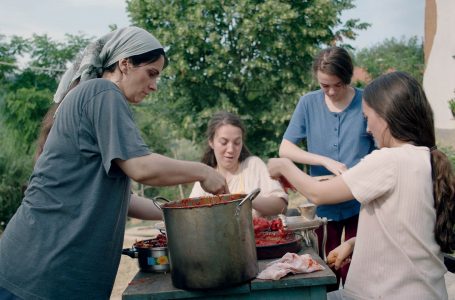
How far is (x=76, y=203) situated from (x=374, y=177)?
1.20 m

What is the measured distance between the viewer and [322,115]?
11.5 ft

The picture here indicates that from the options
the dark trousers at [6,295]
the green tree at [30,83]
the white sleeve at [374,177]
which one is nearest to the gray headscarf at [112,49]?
the dark trousers at [6,295]

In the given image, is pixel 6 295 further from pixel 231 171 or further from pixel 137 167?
pixel 231 171

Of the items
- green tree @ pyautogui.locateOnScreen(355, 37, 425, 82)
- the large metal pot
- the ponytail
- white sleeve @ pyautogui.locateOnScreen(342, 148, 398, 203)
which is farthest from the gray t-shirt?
green tree @ pyautogui.locateOnScreen(355, 37, 425, 82)

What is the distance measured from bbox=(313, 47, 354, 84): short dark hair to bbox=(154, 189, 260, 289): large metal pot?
1761 millimetres

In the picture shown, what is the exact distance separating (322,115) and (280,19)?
1091cm

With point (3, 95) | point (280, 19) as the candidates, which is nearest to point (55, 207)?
point (280, 19)

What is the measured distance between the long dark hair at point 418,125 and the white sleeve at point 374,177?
0.16m

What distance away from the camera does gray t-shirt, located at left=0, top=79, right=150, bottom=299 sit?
1928 millimetres

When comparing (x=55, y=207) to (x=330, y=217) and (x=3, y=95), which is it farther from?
(x=3, y=95)

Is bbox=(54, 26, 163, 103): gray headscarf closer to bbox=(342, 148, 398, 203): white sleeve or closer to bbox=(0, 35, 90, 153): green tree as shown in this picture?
bbox=(342, 148, 398, 203): white sleeve

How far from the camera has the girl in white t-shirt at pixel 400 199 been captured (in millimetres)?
2033

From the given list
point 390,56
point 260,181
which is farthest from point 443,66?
point 390,56

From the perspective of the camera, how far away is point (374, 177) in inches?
80.3
